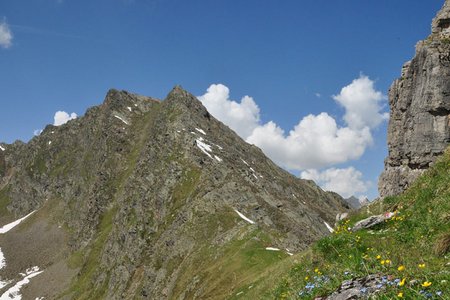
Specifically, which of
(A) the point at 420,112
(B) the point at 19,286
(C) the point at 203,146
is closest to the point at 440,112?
(A) the point at 420,112

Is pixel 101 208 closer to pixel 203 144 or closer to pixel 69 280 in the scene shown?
pixel 69 280

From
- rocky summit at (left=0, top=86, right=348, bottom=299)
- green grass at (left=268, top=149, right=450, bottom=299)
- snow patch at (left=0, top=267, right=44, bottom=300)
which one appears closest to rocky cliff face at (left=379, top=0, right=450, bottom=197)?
rocky summit at (left=0, top=86, right=348, bottom=299)

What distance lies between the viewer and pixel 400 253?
11.0 meters

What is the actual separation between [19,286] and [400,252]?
602ft

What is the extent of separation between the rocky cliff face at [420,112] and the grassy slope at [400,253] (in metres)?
18.4

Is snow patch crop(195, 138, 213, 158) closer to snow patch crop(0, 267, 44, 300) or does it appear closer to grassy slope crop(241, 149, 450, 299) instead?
grassy slope crop(241, 149, 450, 299)

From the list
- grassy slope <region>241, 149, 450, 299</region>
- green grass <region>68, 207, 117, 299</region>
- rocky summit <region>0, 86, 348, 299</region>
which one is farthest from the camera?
green grass <region>68, 207, 117, 299</region>

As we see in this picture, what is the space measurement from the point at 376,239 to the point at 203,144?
3578 inches

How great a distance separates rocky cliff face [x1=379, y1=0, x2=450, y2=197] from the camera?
3541 cm

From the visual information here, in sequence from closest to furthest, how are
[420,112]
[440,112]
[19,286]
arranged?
[440,112]
[420,112]
[19,286]

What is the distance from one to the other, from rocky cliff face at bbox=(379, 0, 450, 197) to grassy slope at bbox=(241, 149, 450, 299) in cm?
1840

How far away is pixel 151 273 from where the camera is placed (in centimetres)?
7144

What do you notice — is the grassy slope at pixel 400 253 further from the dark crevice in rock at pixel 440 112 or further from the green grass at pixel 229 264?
the green grass at pixel 229 264

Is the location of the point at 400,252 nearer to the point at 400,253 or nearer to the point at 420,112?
the point at 400,253
